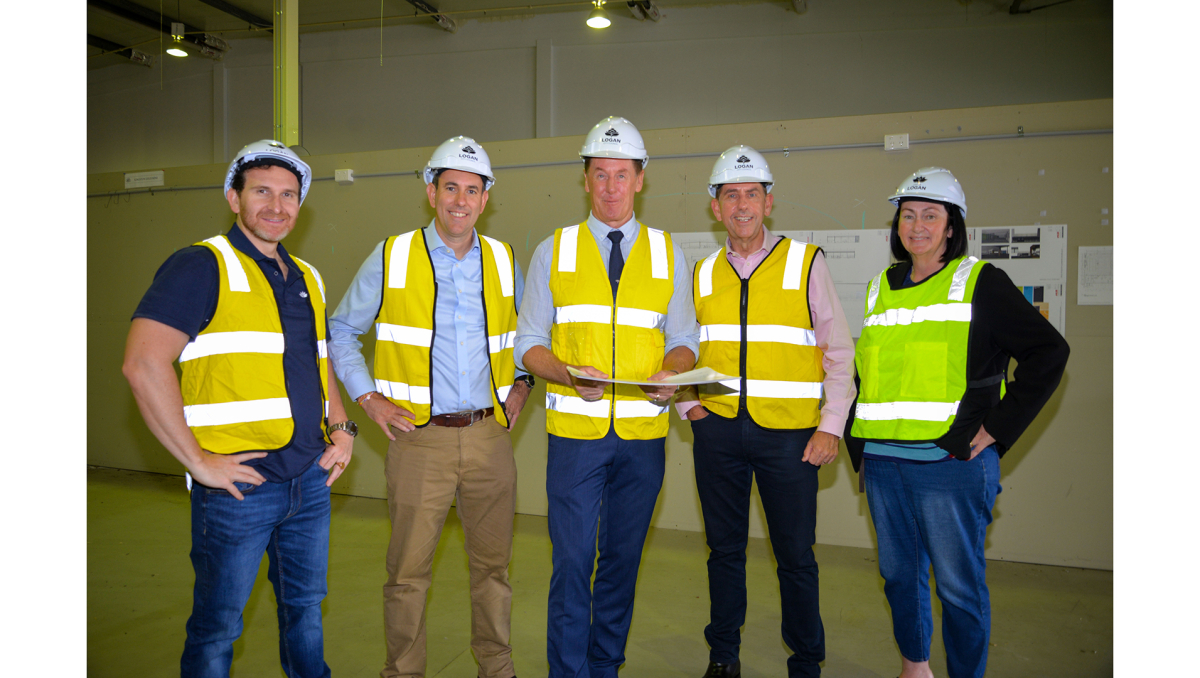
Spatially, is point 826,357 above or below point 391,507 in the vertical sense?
above

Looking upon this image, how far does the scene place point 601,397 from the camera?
7.29 feet

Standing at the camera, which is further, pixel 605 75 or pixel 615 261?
pixel 605 75

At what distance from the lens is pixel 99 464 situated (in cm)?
641

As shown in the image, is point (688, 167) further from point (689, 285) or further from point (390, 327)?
point (390, 327)

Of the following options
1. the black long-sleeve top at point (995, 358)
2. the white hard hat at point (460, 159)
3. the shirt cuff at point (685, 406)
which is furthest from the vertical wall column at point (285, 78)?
the black long-sleeve top at point (995, 358)

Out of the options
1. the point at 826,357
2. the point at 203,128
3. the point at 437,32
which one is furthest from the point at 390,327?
the point at 203,128

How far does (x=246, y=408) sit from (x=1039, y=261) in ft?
13.7

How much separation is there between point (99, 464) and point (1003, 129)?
7657 mm

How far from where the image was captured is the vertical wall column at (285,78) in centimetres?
432

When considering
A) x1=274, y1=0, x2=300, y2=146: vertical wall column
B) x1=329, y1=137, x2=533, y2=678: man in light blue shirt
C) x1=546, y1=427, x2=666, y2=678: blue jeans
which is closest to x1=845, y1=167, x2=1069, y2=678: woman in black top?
x1=546, y1=427, x2=666, y2=678: blue jeans

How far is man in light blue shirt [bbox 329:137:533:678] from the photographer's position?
2359mm

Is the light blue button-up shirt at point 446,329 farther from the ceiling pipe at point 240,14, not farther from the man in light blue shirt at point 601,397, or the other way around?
the ceiling pipe at point 240,14

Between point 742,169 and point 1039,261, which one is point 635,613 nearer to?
point 742,169

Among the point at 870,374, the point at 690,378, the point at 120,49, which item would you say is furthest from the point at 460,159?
the point at 120,49
